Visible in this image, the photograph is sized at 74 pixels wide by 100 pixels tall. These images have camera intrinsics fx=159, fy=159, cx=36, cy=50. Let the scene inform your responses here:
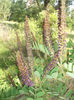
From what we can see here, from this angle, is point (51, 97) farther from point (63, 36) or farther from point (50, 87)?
point (63, 36)

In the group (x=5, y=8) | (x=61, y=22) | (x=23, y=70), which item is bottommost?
(x=23, y=70)

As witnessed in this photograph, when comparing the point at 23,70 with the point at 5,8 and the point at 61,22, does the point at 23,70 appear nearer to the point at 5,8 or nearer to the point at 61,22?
the point at 61,22

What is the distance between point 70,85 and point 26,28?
0.36 metres

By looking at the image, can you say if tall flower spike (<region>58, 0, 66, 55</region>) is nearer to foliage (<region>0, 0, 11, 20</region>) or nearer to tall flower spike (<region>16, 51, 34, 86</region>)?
tall flower spike (<region>16, 51, 34, 86</region>)

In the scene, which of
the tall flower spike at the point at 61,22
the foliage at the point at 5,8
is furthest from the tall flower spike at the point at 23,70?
the foliage at the point at 5,8

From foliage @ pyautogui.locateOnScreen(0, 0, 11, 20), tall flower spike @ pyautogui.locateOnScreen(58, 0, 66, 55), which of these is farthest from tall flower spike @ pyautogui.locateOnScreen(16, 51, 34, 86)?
foliage @ pyautogui.locateOnScreen(0, 0, 11, 20)

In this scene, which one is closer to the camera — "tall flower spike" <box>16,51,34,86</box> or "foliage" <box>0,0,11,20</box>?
"tall flower spike" <box>16,51,34,86</box>

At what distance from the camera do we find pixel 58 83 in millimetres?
902

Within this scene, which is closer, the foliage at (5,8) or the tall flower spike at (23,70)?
the tall flower spike at (23,70)

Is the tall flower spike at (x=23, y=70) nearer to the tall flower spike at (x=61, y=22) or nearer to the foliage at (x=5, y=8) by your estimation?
the tall flower spike at (x=61, y=22)

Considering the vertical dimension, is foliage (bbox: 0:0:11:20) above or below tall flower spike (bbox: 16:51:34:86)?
above

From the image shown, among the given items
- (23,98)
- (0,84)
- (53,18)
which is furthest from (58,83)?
(53,18)

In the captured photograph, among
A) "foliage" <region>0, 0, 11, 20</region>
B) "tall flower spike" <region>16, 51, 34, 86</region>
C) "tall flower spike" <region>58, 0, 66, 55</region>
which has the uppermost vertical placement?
"foliage" <region>0, 0, 11, 20</region>

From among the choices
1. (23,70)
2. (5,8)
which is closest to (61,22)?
Result: (23,70)
